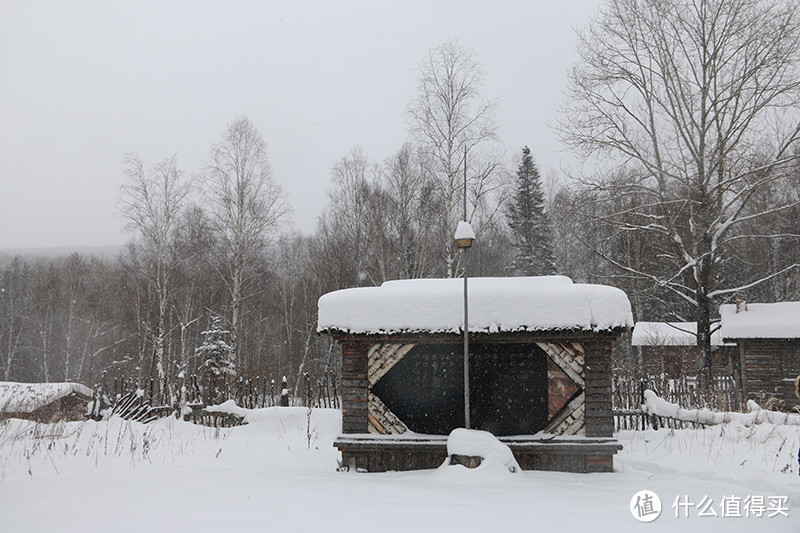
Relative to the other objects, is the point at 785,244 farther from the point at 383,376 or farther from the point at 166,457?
the point at 166,457

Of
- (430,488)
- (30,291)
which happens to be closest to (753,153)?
(430,488)

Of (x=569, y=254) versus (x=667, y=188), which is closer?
(x=667, y=188)

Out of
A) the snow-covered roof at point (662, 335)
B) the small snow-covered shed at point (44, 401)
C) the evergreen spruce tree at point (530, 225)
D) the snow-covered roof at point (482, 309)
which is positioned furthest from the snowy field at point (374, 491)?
the evergreen spruce tree at point (530, 225)

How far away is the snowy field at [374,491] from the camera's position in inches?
183

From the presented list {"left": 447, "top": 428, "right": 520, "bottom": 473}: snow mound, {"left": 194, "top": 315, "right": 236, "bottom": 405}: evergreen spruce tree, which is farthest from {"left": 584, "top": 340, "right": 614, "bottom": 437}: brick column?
{"left": 194, "top": 315, "right": 236, "bottom": 405}: evergreen spruce tree

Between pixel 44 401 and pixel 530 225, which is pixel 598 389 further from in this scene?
pixel 530 225

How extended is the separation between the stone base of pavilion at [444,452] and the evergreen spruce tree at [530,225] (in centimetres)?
2190

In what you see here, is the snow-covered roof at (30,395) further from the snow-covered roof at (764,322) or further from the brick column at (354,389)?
the snow-covered roof at (764,322)

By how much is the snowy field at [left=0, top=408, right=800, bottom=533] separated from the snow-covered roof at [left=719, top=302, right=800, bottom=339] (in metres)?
8.39

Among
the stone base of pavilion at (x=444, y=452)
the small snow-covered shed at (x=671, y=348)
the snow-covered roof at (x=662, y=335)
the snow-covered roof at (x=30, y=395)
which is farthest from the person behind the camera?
the snow-covered roof at (x=662, y=335)

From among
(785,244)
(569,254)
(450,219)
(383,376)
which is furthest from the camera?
(569,254)

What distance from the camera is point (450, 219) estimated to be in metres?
17.6

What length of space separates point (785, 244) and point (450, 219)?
2337 cm

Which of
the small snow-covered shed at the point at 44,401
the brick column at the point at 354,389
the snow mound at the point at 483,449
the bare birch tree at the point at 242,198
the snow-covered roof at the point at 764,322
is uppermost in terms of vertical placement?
the bare birch tree at the point at 242,198
